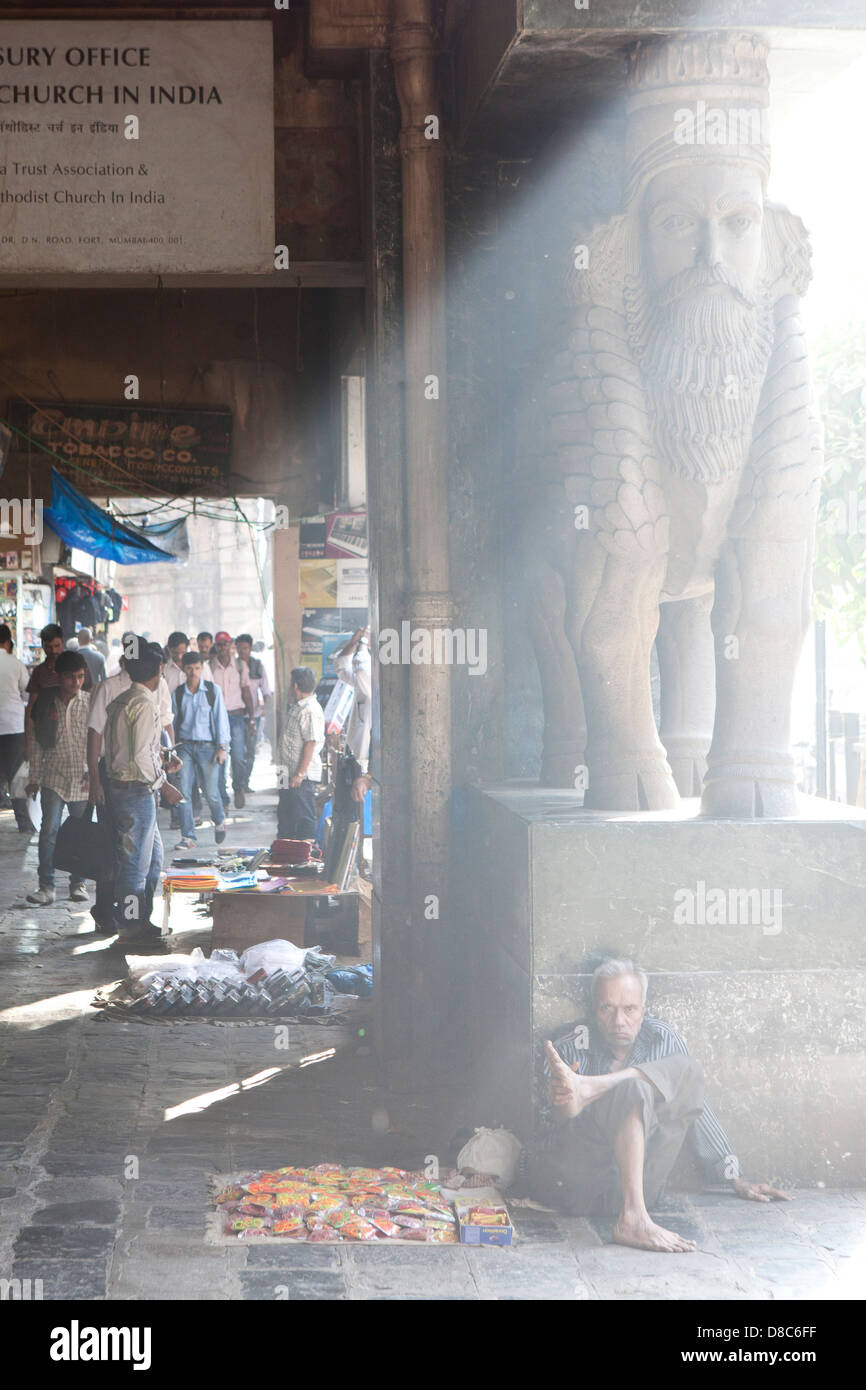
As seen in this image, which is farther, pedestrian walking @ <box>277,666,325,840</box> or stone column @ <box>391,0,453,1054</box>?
pedestrian walking @ <box>277,666,325,840</box>

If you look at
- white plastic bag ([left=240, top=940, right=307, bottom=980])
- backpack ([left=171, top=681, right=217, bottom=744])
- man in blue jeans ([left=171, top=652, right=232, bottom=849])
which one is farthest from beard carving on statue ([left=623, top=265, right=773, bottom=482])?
backpack ([left=171, top=681, right=217, bottom=744])

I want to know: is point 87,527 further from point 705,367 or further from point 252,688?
point 705,367

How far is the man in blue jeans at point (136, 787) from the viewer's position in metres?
8.62

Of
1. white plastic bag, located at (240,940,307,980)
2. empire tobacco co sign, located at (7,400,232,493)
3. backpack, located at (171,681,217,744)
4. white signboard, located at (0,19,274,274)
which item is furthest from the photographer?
backpack, located at (171,681,217,744)

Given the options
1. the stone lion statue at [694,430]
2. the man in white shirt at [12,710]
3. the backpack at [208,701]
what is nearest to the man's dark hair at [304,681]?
the backpack at [208,701]

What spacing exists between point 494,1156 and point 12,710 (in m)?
10.3

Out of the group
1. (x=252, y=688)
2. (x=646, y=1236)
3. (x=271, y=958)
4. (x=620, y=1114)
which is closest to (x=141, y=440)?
(x=271, y=958)

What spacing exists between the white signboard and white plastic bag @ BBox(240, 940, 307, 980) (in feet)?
11.3

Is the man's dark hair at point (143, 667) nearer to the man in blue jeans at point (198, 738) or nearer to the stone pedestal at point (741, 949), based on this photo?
the man in blue jeans at point (198, 738)

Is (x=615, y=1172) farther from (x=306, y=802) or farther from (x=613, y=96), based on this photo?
(x=306, y=802)

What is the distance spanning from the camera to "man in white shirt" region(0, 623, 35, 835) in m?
13.5

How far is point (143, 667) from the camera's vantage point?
348 inches

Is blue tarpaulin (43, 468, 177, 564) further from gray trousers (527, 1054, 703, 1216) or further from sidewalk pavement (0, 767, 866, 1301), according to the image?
gray trousers (527, 1054, 703, 1216)

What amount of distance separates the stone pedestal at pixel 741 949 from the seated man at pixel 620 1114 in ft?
0.35
